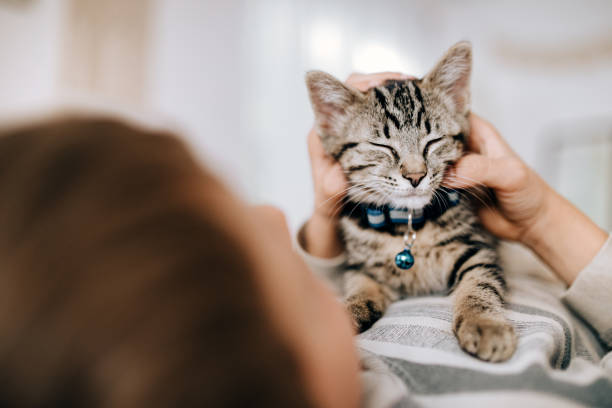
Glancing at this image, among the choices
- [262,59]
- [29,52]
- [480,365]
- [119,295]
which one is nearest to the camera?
[119,295]

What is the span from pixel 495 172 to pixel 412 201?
16 centimetres

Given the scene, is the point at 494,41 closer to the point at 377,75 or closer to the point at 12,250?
the point at 377,75

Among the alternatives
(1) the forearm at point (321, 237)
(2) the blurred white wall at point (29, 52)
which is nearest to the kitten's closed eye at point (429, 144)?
(1) the forearm at point (321, 237)

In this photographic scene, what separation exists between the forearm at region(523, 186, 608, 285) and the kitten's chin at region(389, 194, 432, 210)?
9.1 inches

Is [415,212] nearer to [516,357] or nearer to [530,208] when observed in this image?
[530,208]

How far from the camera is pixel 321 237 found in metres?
0.90

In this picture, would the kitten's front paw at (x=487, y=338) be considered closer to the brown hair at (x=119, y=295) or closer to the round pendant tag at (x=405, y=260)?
the round pendant tag at (x=405, y=260)

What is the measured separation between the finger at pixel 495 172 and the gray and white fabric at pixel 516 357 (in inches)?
7.0

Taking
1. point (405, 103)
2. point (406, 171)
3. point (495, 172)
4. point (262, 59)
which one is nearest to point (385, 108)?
point (405, 103)

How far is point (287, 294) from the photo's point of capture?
0.91 feet

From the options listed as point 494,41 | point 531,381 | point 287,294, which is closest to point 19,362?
point 287,294

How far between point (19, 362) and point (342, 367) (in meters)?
0.23

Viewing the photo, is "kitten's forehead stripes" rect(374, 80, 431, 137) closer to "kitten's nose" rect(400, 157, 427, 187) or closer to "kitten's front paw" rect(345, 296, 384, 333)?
"kitten's nose" rect(400, 157, 427, 187)

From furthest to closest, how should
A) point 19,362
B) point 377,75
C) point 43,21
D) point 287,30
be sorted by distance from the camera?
point 287,30, point 43,21, point 377,75, point 19,362
